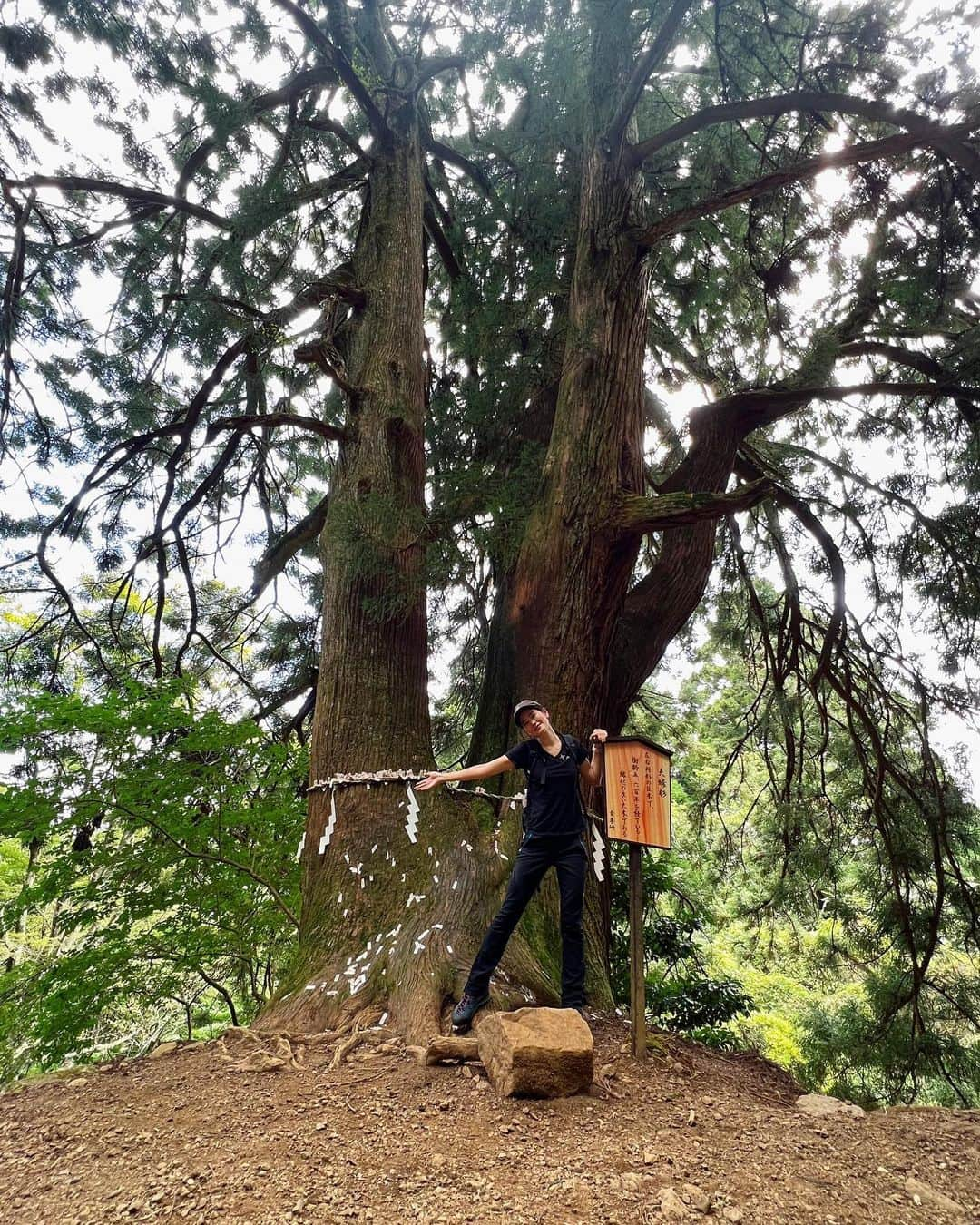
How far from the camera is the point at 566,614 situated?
3.43 metres

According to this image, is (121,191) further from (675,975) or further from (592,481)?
(675,975)

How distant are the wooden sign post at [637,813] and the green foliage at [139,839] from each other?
187 centimetres

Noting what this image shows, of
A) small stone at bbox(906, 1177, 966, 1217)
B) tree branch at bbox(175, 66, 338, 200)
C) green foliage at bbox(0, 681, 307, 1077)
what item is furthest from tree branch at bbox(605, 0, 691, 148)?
small stone at bbox(906, 1177, 966, 1217)

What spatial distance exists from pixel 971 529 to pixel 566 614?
2.27 m

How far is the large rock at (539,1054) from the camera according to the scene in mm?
1839

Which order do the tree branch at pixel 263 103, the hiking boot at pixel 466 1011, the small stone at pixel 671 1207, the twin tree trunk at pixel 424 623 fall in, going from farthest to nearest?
the tree branch at pixel 263 103
the twin tree trunk at pixel 424 623
the hiking boot at pixel 466 1011
the small stone at pixel 671 1207

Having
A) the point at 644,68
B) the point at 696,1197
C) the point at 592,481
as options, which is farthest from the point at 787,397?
the point at 696,1197

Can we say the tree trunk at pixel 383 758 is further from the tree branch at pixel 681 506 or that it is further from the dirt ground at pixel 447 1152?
the tree branch at pixel 681 506

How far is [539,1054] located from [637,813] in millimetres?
873

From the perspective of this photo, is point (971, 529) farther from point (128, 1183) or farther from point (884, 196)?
point (128, 1183)

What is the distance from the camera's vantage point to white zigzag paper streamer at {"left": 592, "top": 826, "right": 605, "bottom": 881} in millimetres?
3146

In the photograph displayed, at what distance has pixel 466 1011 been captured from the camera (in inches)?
88.9

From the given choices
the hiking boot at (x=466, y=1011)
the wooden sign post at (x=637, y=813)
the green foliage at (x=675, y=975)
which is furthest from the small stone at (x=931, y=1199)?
the green foliage at (x=675, y=975)

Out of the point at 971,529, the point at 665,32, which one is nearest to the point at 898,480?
the point at 971,529
